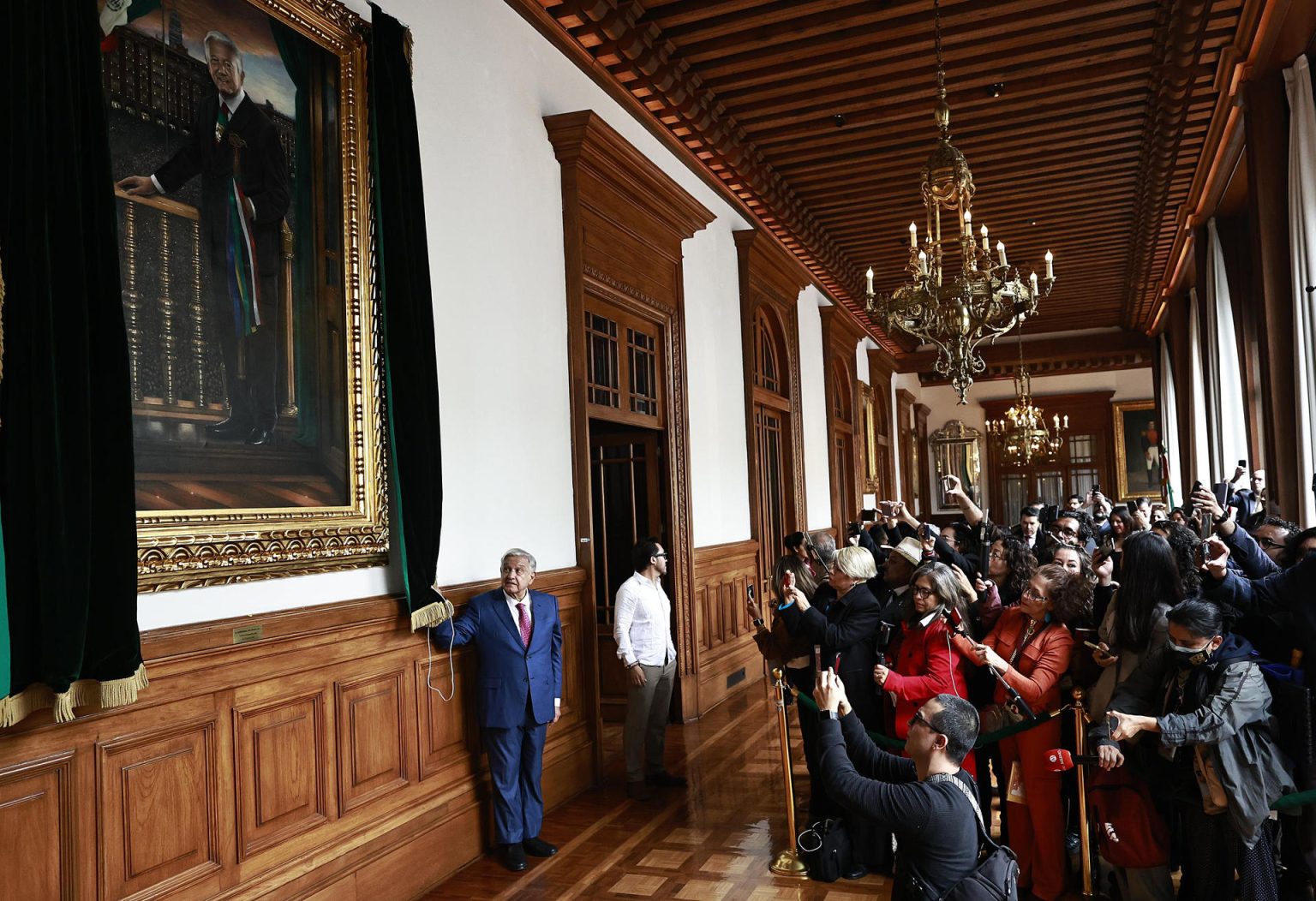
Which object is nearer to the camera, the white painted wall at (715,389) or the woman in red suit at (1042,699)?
the woman in red suit at (1042,699)

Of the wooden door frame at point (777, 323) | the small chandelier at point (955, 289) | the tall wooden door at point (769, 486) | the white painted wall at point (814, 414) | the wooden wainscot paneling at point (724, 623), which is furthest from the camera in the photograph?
the white painted wall at point (814, 414)

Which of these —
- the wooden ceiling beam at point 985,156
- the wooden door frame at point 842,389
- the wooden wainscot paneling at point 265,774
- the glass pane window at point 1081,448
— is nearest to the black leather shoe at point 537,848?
the wooden wainscot paneling at point 265,774

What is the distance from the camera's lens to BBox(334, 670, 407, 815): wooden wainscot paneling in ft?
14.8

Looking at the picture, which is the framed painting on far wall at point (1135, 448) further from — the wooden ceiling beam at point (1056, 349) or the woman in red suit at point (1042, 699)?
the woman in red suit at point (1042, 699)

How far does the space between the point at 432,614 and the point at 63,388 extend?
2.16 meters

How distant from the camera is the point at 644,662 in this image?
21.5ft

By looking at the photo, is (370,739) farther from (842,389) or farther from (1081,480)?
(1081,480)

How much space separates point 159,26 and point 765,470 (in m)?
8.93

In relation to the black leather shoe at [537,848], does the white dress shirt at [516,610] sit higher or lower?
higher

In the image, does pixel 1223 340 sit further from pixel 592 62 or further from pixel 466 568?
pixel 466 568

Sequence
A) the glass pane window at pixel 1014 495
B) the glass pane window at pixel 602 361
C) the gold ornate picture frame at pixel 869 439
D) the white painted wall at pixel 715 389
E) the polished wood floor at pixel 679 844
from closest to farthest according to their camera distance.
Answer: the polished wood floor at pixel 679 844 < the glass pane window at pixel 602 361 < the white painted wall at pixel 715 389 < the gold ornate picture frame at pixel 869 439 < the glass pane window at pixel 1014 495

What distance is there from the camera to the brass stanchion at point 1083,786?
13.8 feet

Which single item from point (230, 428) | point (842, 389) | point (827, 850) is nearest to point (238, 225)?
point (230, 428)

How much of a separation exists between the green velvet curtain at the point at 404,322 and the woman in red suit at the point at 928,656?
7.32ft
